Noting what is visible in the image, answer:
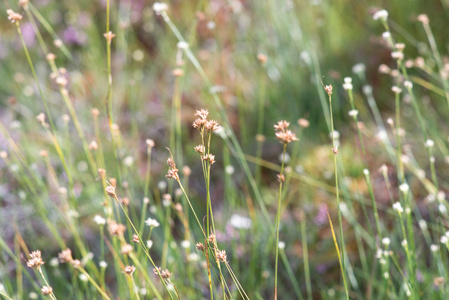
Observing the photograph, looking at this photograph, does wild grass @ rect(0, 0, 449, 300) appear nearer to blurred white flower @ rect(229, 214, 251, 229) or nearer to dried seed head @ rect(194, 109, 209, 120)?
blurred white flower @ rect(229, 214, 251, 229)

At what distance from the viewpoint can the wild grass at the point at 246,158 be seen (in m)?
1.65

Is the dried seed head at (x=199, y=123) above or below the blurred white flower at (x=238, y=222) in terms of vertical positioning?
above

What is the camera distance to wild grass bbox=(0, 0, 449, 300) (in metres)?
1.65

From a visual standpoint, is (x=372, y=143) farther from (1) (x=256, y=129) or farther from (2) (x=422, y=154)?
(1) (x=256, y=129)

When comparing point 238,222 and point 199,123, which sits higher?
point 199,123

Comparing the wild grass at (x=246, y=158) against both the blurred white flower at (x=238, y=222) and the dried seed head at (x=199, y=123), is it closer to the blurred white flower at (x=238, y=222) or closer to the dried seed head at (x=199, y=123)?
the blurred white flower at (x=238, y=222)

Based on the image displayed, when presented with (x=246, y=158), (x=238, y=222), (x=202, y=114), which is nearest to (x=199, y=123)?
(x=202, y=114)

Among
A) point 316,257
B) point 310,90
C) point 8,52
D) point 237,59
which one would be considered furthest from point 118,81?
point 316,257

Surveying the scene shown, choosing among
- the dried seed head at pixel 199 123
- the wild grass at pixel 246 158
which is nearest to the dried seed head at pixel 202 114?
the dried seed head at pixel 199 123

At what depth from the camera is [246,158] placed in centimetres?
227

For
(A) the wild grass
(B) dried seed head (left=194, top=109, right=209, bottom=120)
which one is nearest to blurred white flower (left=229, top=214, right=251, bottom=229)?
(A) the wild grass

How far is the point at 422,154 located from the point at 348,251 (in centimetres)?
59

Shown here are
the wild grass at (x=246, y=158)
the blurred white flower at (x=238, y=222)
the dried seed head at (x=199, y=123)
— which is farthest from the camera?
the blurred white flower at (x=238, y=222)

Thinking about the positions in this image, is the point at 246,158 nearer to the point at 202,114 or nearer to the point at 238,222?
the point at 238,222
